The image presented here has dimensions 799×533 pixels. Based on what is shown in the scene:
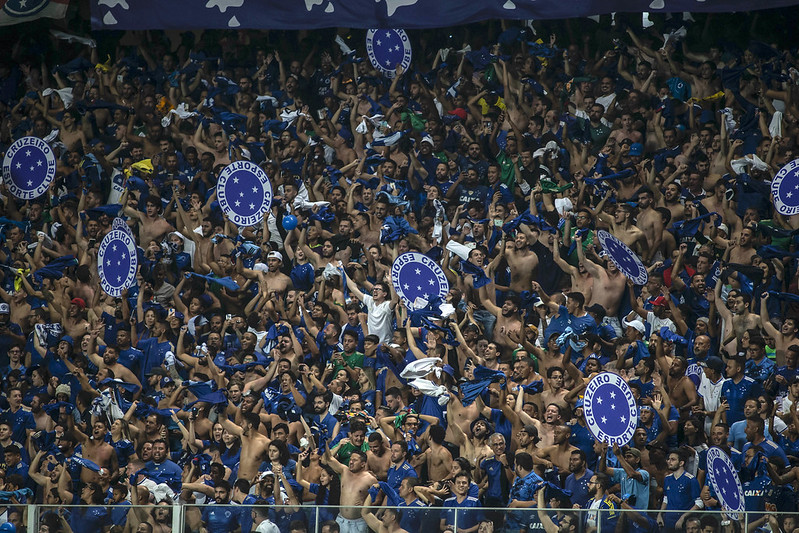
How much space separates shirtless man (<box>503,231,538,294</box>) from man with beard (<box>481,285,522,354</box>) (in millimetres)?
157

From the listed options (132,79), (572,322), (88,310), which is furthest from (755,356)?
(132,79)

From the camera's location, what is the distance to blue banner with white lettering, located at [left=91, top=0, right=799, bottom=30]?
9961 millimetres

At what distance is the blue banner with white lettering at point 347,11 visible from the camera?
996 centimetres

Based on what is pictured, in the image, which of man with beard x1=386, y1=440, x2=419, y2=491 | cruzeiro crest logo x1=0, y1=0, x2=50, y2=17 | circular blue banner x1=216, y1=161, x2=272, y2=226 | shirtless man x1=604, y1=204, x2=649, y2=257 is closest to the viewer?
man with beard x1=386, y1=440, x2=419, y2=491

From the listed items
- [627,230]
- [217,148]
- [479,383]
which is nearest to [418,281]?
[479,383]

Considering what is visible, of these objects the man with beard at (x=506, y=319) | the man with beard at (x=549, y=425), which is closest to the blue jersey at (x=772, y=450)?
the man with beard at (x=549, y=425)

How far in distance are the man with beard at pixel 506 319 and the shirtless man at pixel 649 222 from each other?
117 cm

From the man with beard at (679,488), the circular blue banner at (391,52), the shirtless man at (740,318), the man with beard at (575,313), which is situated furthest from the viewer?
the circular blue banner at (391,52)

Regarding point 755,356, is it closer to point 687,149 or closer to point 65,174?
point 687,149

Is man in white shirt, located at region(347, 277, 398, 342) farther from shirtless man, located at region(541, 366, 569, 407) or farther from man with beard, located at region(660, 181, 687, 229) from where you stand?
man with beard, located at region(660, 181, 687, 229)

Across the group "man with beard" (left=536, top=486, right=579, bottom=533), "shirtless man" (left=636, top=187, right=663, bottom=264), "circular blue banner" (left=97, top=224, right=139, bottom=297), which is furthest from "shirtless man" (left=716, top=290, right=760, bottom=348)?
"circular blue banner" (left=97, top=224, right=139, bottom=297)

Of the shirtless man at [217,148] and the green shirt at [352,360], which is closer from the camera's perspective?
the green shirt at [352,360]

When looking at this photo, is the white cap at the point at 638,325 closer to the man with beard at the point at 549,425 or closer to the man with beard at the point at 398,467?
the man with beard at the point at 549,425

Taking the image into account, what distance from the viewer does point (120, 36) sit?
1166cm
